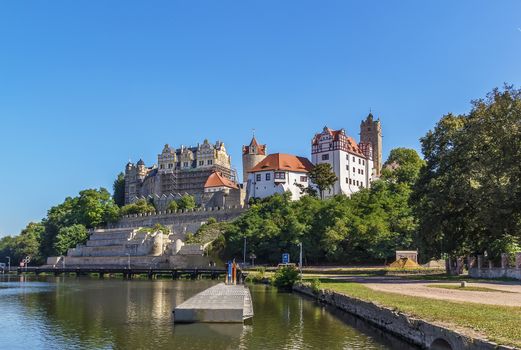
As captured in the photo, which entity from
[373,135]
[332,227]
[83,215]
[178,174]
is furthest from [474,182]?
[373,135]

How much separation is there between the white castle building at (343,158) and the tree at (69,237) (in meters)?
46.2

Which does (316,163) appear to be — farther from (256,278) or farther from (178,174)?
(256,278)

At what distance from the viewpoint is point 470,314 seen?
1524cm

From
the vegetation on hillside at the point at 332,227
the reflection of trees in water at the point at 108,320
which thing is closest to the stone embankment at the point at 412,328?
the reflection of trees in water at the point at 108,320

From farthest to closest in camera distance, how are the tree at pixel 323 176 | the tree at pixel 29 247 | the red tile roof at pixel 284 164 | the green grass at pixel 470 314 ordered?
the tree at pixel 29 247 → the red tile roof at pixel 284 164 → the tree at pixel 323 176 → the green grass at pixel 470 314

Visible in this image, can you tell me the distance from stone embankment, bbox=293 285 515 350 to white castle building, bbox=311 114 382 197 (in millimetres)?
64393

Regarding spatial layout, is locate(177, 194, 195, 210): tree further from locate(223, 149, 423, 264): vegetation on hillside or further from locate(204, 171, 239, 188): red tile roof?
locate(223, 149, 423, 264): vegetation on hillside

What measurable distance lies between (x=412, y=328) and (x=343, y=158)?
75.5 m

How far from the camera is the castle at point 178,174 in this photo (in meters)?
115

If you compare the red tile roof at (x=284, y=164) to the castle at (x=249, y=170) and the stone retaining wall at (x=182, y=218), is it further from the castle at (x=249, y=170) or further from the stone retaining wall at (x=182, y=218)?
the stone retaining wall at (x=182, y=218)

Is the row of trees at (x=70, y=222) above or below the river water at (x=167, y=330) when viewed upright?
above

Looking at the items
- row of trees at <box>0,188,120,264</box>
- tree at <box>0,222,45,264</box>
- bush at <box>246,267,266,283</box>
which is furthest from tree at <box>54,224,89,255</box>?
bush at <box>246,267,266,283</box>

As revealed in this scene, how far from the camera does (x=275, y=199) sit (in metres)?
82.8

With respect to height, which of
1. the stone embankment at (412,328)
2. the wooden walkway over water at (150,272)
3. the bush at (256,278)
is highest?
→ the stone embankment at (412,328)
